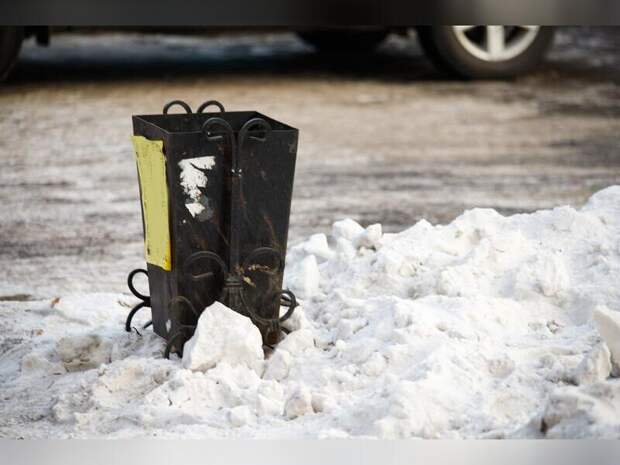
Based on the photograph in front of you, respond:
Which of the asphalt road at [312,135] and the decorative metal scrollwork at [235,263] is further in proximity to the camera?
the asphalt road at [312,135]

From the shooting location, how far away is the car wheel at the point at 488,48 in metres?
8.12

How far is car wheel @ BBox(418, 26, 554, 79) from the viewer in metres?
8.12

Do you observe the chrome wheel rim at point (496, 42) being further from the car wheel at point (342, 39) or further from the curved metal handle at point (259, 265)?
the curved metal handle at point (259, 265)

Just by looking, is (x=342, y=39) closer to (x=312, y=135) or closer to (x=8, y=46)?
(x=312, y=135)

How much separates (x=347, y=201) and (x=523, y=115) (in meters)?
2.33

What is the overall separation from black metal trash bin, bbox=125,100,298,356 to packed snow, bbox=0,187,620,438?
12 cm

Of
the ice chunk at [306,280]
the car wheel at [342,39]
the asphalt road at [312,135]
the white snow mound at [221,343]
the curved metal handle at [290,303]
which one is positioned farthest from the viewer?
the car wheel at [342,39]

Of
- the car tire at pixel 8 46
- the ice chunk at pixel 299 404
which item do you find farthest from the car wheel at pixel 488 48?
the ice chunk at pixel 299 404

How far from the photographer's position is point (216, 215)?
3463 mm

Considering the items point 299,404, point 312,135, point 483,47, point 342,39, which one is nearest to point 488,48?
point 483,47

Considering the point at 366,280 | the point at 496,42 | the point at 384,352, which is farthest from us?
the point at 496,42

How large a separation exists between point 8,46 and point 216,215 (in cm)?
472

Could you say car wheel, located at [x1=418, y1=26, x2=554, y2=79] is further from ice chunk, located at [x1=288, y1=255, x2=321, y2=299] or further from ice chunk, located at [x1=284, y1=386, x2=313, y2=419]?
ice chunk, located at [x1=284, y1=386, x2=313, y2=419]

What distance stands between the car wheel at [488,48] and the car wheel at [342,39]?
1729 mm
